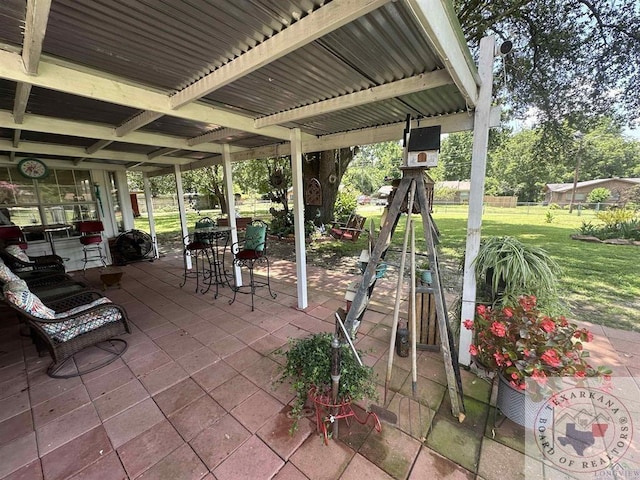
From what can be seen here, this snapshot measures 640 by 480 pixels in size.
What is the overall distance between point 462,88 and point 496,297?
174 cm

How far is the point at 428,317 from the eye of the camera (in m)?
2.68

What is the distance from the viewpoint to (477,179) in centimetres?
209

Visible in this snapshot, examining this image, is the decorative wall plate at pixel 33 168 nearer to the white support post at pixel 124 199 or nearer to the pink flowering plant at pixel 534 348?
the white support post at pixel 124 199

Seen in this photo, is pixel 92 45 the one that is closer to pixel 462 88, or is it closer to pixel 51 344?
pixel 462 88

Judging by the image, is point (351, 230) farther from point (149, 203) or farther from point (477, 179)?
point (149, 203)

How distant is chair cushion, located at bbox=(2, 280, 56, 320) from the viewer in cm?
216

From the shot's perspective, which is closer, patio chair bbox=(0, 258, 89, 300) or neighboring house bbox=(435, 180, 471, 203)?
patio chair bbox=(0, 258, 89, 300)

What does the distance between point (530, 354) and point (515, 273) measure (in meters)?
0.68

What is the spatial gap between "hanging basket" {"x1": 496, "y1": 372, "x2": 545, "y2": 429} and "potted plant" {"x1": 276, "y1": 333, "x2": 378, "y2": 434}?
95 cm

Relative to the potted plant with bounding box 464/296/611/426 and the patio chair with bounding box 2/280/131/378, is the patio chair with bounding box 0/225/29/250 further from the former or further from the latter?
the potted plant with bounding box 464/296/611/426

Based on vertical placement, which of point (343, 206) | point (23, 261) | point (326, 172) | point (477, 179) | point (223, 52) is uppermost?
point (223, 52)

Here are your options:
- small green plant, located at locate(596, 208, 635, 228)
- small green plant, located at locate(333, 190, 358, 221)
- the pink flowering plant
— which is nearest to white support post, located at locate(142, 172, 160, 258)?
small green plant, located at locate(333, 190, 358, 221)

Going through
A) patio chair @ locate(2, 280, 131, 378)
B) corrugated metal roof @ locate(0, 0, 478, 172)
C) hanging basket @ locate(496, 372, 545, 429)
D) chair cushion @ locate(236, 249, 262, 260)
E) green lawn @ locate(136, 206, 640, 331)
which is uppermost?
corrugated metal roof @ locate(0, 0, 478, 172)

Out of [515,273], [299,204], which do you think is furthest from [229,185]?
[515,273]
